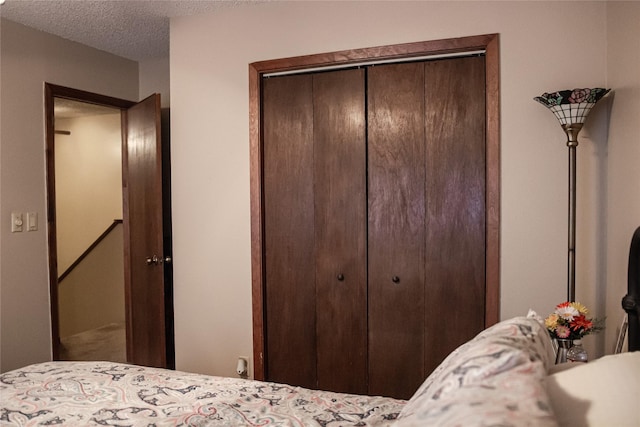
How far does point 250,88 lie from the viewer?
9.61ft

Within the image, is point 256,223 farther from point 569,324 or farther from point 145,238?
point 569,324

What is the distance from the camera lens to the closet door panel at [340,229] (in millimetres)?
2729

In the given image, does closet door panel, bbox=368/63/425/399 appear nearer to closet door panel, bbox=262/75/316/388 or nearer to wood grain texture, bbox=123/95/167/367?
closet door panel, bbox=262/75/316/388

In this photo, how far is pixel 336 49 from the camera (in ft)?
8.99

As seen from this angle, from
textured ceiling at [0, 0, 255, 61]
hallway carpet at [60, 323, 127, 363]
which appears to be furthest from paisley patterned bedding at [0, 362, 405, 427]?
hallway carpet at [60, 323, 127, 363]

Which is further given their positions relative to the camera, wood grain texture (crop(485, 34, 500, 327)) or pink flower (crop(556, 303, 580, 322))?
wood grain texture (crop(485, 34, 500, 327))

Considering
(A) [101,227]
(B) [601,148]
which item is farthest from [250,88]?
(A) [101,227]

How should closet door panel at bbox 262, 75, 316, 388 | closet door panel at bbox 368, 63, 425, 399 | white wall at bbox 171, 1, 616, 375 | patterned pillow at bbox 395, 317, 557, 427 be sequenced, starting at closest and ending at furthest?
1. patterned pillow at bbox 395, 317, 557, 427
2. white wall at bbox 171, 1, 616, 375
3. closet door panel at bbox 368, 63, 425, 399
4. closet door panel at bbox 262, 75, 316, 388

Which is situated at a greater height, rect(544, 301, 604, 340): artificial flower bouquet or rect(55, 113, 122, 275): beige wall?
rect(55, 113, 122, 275): beige wall

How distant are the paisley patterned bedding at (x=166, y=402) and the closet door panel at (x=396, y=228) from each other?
109 centimetres

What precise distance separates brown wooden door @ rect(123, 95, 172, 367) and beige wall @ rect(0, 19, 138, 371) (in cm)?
58

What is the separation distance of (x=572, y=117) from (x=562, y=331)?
0.93m

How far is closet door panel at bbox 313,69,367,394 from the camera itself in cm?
273

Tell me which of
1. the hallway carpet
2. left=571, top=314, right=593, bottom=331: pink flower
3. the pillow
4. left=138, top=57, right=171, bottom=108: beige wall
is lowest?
the hallway carpet
